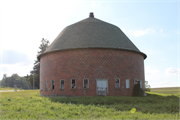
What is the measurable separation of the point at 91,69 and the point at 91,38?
178 inches

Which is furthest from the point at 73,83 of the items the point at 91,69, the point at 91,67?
the point at 91,67

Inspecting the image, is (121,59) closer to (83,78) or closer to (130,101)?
(83,78)

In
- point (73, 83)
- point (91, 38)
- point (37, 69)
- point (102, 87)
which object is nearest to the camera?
point (102, 87)

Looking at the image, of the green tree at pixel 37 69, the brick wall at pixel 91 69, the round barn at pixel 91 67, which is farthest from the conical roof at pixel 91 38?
the green tree at pixel 37 69

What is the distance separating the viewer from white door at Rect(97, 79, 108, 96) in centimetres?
2214

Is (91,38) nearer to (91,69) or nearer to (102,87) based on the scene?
(91,69)

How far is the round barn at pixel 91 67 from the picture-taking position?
2223cm

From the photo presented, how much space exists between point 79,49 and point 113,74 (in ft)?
16.4

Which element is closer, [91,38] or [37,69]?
[91,38]

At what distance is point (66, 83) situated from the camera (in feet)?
75.0

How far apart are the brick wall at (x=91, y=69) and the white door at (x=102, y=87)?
0.37 m

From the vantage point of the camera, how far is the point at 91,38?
24.6 metres

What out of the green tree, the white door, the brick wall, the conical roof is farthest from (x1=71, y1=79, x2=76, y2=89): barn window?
the green tree

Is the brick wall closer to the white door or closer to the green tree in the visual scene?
the white door
